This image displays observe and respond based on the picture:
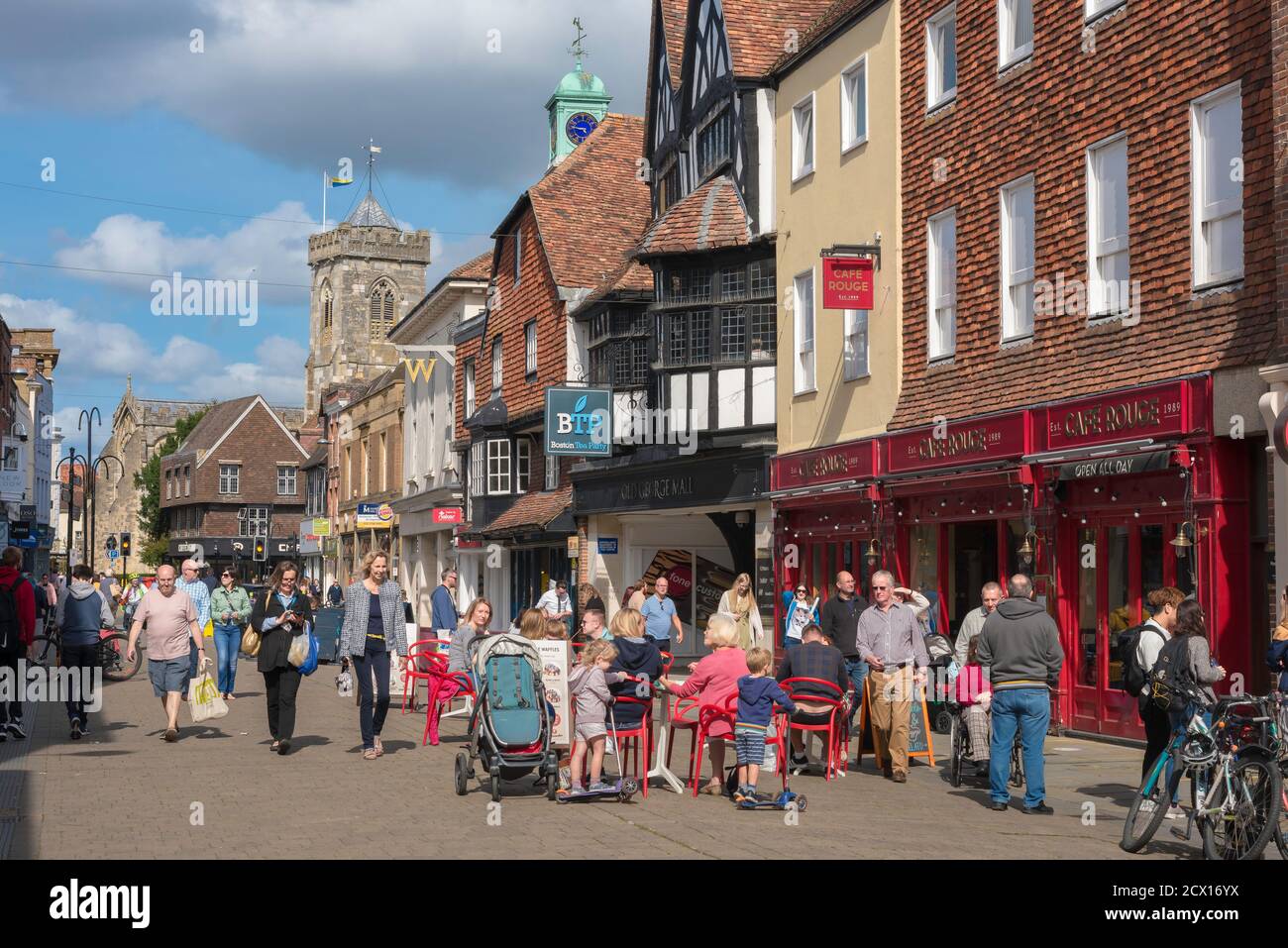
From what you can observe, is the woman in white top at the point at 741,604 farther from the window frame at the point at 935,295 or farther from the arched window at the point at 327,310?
the arched window at the point at 327,310

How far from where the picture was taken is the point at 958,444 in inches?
794

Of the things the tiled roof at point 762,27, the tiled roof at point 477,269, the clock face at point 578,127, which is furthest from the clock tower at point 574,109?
the tiled roof at point 762,27

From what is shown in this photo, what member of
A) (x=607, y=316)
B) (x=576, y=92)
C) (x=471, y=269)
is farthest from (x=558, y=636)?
(x=576, y=92)

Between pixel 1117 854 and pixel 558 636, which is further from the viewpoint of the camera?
pixel 558 636

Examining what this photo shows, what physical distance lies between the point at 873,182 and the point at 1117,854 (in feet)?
48.3

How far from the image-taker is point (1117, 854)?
10.1 m

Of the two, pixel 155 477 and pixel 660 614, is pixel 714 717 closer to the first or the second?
pixel 660 614

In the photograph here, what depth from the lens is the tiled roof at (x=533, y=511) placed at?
37.8 m

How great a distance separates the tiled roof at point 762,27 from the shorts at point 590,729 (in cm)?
1739

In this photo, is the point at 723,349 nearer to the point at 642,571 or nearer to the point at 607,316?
the point at 607,316

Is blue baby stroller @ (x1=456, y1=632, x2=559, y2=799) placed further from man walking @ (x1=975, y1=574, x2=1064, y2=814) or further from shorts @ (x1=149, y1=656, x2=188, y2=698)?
shorts @ (x1=149, y1=656, x2=188, y2=698)

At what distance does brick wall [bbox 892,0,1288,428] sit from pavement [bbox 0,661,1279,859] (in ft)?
14.0

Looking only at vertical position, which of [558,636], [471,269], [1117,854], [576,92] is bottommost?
[1117,854]

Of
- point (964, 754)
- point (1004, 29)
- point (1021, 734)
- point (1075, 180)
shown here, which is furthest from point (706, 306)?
point (1021, 734)
